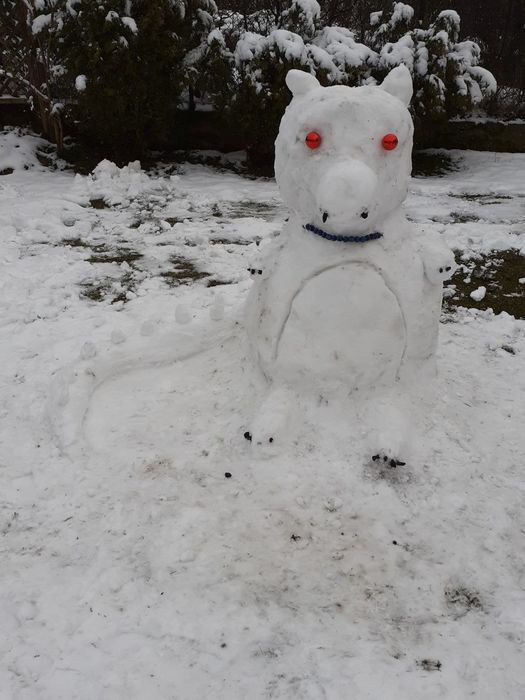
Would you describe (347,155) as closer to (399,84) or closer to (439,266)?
(399,84)

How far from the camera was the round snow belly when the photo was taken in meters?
2.92

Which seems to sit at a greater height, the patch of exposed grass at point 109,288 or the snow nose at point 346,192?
the snow nose at point 346,192

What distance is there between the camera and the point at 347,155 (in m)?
2.70

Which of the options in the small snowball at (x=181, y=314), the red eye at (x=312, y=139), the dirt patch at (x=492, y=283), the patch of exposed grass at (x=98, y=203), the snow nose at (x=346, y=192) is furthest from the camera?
the patch of exposed grass at (x=98, y=203)

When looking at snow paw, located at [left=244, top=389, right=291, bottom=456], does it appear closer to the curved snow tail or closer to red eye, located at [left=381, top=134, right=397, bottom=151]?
the curved snow tail

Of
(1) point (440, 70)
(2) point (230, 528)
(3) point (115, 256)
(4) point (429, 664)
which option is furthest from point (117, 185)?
(4) point (429, 664)

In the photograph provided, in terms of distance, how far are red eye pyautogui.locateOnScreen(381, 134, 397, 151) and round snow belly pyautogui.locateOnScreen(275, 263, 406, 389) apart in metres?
0.57

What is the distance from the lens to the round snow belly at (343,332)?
9.57 feet

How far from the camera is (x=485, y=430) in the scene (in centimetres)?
325

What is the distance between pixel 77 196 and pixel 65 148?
2826 millimetres

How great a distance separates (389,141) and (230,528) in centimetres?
190

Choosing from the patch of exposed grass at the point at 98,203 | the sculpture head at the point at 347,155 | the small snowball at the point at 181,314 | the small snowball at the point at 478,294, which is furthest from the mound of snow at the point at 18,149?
→ the sculpture head at the point at 347,155

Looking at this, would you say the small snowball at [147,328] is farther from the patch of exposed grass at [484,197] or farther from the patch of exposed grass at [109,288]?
the patch of exposed grass at [484,197]

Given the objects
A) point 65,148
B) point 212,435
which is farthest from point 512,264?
point 65,148
